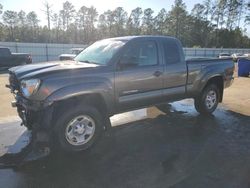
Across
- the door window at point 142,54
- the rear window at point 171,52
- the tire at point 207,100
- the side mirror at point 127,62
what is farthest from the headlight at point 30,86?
the tire at point 207,100

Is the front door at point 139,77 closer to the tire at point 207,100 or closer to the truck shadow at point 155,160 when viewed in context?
the truck shadow at point 155,160

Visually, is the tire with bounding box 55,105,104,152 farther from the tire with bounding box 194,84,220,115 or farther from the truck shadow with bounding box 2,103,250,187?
the tire with bounding box 194,84,220,115

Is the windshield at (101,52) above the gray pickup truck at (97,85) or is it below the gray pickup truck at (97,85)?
above

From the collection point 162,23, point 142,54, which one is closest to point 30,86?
point 142,54

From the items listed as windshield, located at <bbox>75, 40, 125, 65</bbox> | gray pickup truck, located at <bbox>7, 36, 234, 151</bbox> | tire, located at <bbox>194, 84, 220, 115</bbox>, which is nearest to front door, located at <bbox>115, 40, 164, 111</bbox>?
gray pickup truck, located at <bbox>7, 36, 234, 151</bbox>

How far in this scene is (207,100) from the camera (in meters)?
6.99

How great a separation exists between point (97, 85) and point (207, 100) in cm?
360

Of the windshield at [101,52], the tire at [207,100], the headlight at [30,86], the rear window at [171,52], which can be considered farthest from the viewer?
the tire at [207,100]

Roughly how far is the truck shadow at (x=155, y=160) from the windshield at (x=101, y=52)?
149cm

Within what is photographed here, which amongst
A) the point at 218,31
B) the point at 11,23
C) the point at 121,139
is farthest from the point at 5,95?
the point at 218,31

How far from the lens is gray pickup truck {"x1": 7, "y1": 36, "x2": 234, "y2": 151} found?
421 cm

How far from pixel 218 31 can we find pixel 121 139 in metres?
72.7

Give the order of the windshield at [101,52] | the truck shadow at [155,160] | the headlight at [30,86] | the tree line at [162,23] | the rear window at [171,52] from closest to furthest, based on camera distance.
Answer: the truck shadow at [155,160], the headlight at [30,86], the windshield at [101,52], the rear window at [171,52], the tree line at [162,23]

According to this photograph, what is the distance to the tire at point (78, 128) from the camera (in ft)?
14.2
